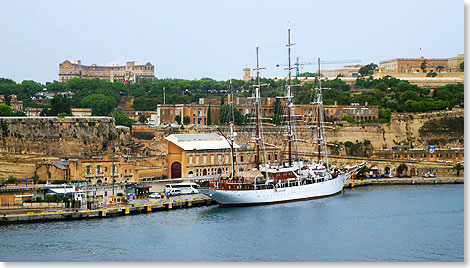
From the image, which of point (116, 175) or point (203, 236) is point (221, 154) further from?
point (203, 236)

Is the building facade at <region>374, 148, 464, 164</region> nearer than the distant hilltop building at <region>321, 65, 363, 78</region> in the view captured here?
Yes

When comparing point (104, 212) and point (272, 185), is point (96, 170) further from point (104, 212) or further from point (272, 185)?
point (272, 185)

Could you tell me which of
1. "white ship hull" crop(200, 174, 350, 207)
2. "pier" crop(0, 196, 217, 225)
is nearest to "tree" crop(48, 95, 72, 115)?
"pier" crop(0, 196, 217, 225)

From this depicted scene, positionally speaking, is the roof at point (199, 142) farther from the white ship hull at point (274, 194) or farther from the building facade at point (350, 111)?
the building facade at point (350, 111)

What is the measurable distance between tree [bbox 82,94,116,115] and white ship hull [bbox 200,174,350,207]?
1383 cm

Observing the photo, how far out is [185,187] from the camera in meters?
23.9

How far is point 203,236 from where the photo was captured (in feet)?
56.7

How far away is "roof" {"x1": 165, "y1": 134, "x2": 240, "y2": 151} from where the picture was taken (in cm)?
2612

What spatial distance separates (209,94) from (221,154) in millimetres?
16086

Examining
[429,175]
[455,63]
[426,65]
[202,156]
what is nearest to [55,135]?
[202,156]

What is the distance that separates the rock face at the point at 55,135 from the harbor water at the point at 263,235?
25.2ft

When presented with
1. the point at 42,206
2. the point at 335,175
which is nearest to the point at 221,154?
the point at 335,175

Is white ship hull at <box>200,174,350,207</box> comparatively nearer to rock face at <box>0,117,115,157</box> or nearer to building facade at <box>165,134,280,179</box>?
building facade at <box>165,134,280,179</box>

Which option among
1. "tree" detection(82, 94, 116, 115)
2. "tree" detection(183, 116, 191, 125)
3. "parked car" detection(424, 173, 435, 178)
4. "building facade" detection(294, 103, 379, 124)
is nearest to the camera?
"parked car" detection(424, 173, 435, 178)
